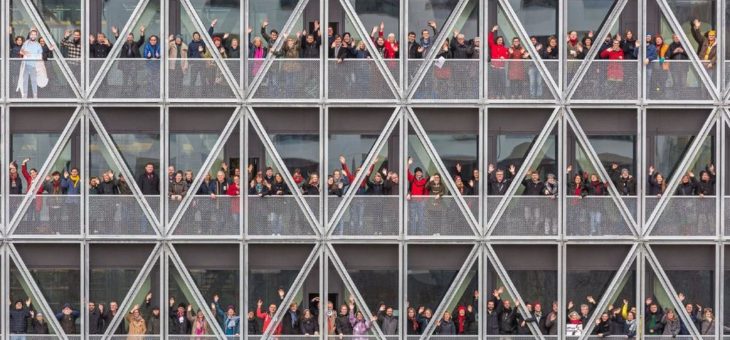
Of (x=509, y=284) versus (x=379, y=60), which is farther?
(x=509, y=284)

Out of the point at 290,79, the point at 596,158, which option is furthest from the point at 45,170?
the point at 596,158

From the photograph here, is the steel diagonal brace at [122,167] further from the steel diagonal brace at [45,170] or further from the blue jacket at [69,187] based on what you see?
the blue jacket at [69,187]

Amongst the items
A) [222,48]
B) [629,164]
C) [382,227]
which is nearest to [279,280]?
[382,227]

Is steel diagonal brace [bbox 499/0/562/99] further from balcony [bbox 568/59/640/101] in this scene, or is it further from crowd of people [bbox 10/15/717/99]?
balcony [bbox 568/59/640/101]

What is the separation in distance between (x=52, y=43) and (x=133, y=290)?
24.2ft

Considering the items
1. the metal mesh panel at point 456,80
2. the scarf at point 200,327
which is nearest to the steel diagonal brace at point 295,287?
the scarf at point 200,327

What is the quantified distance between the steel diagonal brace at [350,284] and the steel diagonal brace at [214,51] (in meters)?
5.15

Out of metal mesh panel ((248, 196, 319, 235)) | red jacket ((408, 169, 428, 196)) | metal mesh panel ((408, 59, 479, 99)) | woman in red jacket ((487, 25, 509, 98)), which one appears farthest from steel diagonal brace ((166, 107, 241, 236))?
woman in red jacket ((487, 25, 509, 98))

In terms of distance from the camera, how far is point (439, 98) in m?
42.8

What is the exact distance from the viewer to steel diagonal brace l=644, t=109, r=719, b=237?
140ft

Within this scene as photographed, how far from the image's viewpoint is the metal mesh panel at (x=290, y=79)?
42.8m

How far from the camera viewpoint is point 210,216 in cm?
4278

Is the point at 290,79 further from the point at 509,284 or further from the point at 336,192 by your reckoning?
the point at 509,284

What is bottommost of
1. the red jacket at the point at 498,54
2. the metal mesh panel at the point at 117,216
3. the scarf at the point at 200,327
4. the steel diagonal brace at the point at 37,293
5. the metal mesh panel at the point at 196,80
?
the scarf at the point at 200,327
